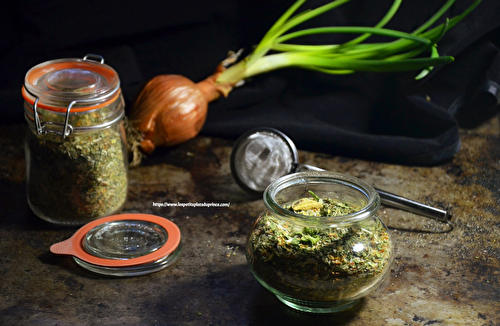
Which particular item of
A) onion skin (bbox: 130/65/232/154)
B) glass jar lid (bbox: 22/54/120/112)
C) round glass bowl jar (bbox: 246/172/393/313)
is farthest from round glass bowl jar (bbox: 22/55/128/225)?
round glass bowl jar (bbox: 246/172/393/313)

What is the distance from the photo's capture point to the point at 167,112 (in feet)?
4.84

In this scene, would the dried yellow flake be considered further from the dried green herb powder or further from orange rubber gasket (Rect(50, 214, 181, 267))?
the dried green herb powder

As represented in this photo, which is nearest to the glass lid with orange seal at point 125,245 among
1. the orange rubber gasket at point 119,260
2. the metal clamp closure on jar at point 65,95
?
the orange rubber gasket at point 119,260

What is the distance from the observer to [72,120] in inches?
42.6

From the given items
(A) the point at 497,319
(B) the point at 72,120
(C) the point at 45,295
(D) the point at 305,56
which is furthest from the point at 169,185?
(A) the point at 497,319

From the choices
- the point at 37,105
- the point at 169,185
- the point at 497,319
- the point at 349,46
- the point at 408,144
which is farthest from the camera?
the point at 349,46

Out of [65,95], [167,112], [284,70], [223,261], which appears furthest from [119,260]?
[284,70]

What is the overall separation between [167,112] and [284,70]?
1.64 feet

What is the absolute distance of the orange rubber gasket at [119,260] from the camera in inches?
40.3

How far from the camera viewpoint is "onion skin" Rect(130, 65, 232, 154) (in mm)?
1477

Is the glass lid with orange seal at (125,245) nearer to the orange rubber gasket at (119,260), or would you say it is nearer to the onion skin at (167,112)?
the orange rubber gasket at (119,260)

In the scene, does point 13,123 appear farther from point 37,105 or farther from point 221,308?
point 221,308

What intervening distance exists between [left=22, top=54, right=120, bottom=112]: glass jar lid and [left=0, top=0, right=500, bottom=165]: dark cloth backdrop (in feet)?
1.39

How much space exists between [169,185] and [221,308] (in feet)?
1.65
